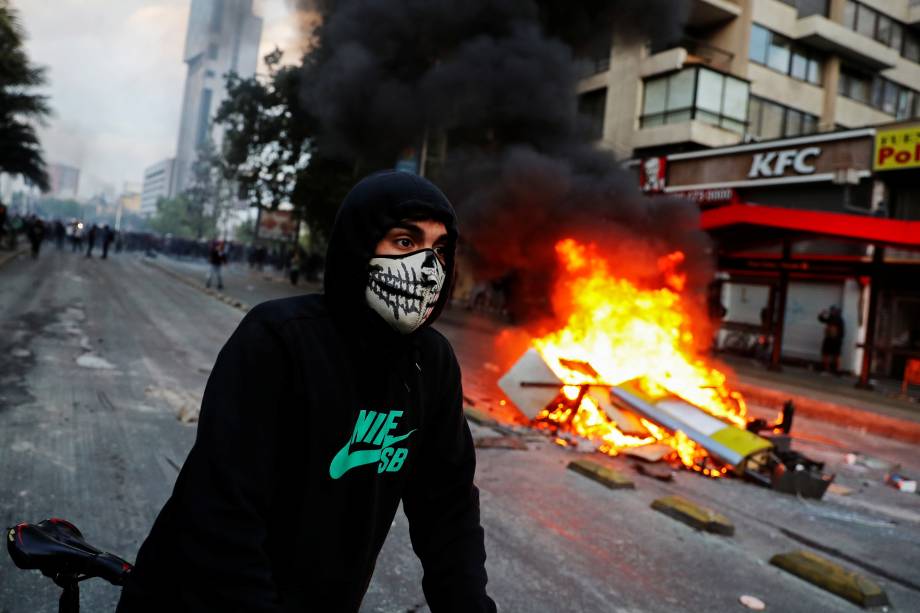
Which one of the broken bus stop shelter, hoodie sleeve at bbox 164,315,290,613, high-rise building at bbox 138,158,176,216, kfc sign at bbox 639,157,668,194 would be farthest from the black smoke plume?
high-rise building at bbox 138,158,176,216

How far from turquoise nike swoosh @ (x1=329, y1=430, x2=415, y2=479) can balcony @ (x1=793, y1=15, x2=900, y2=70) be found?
25.8m

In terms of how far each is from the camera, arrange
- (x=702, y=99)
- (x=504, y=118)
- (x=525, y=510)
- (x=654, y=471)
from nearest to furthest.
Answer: (x=525, y=510)
(x=654, y=471)
(x=504, y=118)
(x=702, y=99)

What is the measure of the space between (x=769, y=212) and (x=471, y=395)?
7066 millimetres

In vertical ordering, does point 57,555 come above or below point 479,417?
above

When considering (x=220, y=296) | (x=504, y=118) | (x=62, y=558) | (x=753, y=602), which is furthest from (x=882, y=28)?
(x=62, y=558)

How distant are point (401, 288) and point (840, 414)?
422 inches

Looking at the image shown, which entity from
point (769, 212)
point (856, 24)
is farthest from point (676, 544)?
point (856, 24)

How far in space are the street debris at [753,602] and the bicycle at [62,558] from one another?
306cm

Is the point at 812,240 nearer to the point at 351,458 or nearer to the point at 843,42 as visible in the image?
the point at 843,42

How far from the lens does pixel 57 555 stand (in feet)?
4.45

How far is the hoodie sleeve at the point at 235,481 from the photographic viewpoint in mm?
1177

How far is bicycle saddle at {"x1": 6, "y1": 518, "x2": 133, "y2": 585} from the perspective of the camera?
1331 millimetres

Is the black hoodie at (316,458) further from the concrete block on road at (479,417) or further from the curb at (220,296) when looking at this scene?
the curb at (220,296)

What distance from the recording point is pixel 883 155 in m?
15.4
